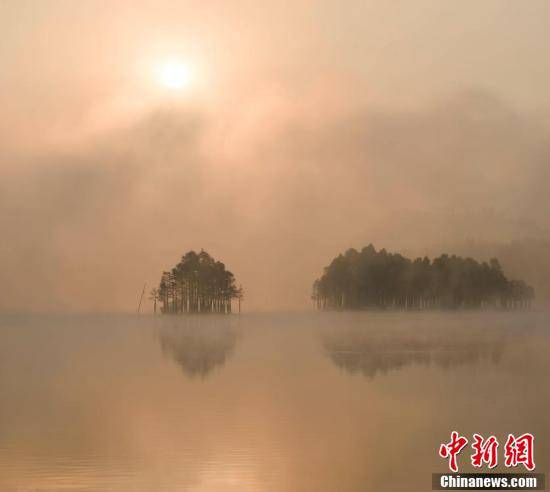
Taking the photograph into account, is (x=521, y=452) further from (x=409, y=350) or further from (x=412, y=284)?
(x=412, y=284)

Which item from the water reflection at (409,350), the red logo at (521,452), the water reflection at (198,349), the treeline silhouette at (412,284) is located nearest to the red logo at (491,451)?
the red logo at (521,452)

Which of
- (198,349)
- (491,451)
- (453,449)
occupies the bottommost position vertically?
(491,451)

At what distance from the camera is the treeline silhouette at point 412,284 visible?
57.6 meters

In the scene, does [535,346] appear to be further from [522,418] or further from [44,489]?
[44,489]

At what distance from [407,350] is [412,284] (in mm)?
35123

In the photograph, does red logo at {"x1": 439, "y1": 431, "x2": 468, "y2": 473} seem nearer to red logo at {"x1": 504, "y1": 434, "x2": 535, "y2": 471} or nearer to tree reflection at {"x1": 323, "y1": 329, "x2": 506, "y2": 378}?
red logo at {"x1": 504, "y1": 434, "x2": 535, "y2": 471}

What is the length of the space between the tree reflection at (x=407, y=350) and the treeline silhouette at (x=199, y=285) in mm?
21535

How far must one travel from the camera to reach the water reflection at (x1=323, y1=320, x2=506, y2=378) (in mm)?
23703

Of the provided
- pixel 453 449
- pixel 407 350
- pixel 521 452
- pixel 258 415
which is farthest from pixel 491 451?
pixel 407 350

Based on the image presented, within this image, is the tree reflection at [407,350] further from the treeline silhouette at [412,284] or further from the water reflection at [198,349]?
the treeline silhouette at [412,284]

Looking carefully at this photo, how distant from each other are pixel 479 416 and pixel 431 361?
8.56m

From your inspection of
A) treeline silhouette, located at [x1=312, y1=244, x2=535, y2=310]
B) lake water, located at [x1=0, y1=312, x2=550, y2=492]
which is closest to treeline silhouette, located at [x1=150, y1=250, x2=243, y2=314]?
treeline silhouette, located at [x1=312, y1=244, x2=535, y2=310]

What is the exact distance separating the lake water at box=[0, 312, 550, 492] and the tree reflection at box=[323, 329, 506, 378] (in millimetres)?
109

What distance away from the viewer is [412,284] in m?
62.7
